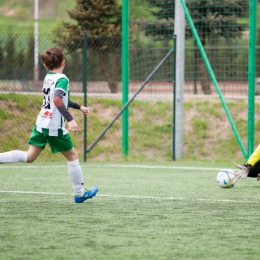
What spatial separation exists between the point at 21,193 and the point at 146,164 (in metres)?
4.87

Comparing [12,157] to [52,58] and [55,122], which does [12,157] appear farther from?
[52,58]

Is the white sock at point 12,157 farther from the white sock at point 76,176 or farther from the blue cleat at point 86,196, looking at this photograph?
the blue cleat at point 86,196

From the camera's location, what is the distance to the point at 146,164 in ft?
40.9

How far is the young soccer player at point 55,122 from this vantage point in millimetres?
6805

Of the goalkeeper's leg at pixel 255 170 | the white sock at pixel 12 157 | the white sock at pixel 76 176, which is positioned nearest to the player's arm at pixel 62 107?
the white sock at pixel 76 176

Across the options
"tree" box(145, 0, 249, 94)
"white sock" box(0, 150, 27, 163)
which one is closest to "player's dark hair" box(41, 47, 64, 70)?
"white sock" box(0, 150, 27, 163)

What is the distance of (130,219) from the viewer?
6020 mm

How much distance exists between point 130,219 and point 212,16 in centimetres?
971

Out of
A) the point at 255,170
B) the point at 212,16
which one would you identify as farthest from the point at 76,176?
the point at 212,16

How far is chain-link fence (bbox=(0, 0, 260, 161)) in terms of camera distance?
15.4 meters

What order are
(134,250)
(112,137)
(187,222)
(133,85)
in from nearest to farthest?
1. (134,250)
2. (187,222)
3. (133,85)
4. (112,137)

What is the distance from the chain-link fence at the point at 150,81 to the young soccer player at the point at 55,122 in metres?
7.01

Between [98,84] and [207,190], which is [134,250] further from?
[98,84]

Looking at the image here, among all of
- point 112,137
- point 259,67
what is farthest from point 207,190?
point 112,137
